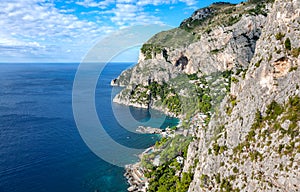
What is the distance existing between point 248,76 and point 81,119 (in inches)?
3009

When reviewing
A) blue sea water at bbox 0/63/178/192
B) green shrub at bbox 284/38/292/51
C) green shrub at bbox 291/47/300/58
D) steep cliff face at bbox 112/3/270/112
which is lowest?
blue sea water at bbox 0/63/178/192

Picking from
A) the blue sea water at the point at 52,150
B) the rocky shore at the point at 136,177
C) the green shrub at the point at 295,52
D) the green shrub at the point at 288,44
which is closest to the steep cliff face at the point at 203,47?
the blue sea water at the point at 52,150

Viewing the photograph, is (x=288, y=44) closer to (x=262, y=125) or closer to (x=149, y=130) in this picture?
(x=262, y=125)

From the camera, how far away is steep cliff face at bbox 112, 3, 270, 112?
109 meters

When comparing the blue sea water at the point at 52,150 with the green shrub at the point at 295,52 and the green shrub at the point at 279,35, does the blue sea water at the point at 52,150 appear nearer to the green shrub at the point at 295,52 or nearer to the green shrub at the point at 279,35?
the green shrub at the point at 279,35

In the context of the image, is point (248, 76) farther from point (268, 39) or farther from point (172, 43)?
point (172, 43)

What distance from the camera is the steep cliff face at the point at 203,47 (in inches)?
4291

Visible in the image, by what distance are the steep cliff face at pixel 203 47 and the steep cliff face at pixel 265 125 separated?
59.4 metres

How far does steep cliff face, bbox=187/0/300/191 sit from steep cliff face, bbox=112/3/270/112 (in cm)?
5945

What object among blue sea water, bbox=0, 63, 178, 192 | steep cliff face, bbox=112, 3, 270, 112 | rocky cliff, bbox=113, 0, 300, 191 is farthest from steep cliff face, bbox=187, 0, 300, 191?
steep cliff face, bbox=112, 3, 270, 112

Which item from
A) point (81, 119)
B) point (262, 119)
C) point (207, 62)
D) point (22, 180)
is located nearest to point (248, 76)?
point (262, 119)

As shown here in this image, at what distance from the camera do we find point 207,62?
415ft

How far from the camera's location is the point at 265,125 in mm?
34875

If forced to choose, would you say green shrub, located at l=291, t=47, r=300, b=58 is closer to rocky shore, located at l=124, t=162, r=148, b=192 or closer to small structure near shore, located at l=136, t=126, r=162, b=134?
rocky shore, located at l=124, t=162, r=148, b=192
